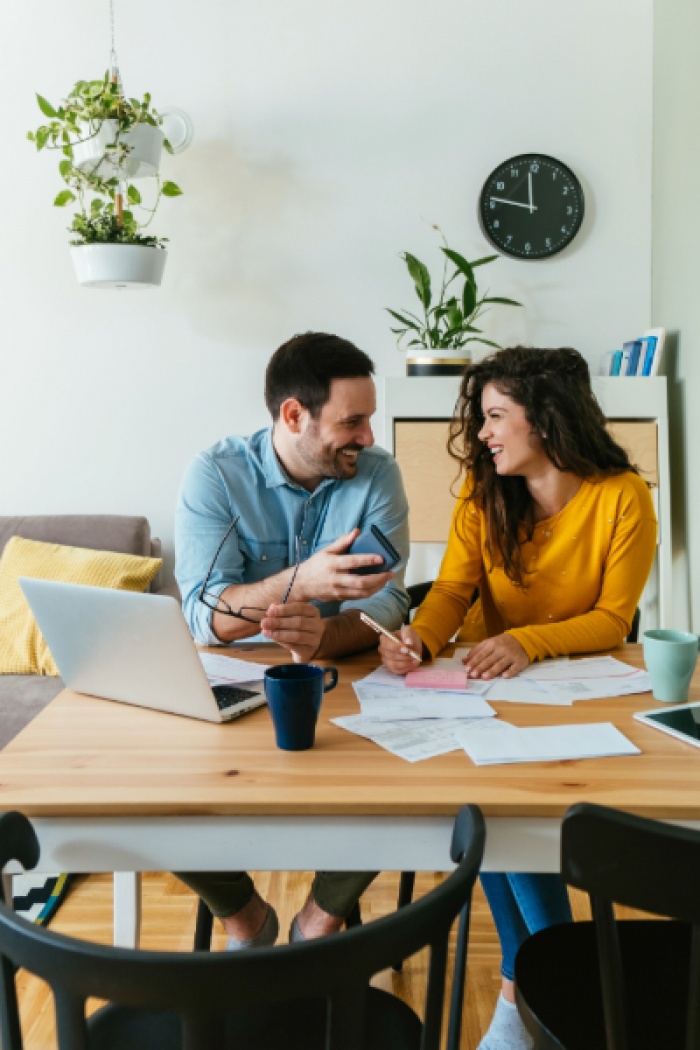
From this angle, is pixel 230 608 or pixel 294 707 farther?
pixel 230 608

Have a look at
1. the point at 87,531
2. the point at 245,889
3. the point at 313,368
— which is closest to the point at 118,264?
the point at 87,531

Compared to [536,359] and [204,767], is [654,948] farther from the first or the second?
[536,359]

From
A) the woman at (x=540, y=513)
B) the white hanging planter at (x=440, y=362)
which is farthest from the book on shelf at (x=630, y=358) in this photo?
the woman at (x=540, y=513)

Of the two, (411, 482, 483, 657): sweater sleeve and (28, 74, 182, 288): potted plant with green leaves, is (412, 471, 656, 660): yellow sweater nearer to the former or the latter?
(411, 482, 483, 657): sweater sleeve

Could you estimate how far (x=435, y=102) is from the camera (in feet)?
10.6

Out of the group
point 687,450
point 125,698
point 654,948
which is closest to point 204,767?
point 125,698

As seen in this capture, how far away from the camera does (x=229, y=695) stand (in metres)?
1.37

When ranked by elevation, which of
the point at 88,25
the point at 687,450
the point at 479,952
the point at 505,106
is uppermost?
the point at 88,25

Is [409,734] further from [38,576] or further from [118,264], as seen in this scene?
[118,264]

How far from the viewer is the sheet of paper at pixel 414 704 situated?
4.28 feet

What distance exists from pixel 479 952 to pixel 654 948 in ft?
2.89

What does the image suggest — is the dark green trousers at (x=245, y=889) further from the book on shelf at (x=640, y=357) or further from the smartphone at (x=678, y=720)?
the book on shelf at (x=640, y=357)

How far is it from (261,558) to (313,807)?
97 cm

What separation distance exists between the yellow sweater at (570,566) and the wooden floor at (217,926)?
71 cm
